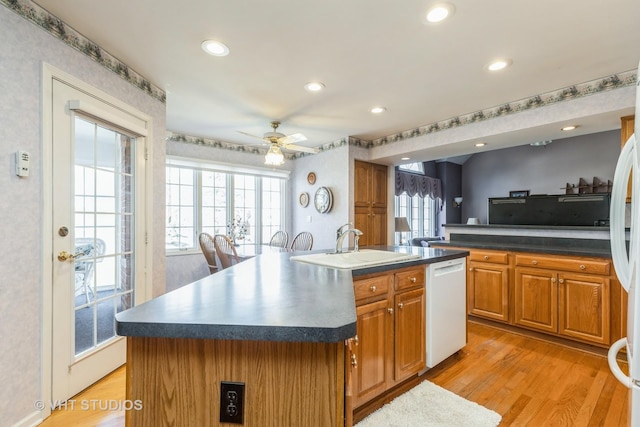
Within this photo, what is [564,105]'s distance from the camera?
270 cm

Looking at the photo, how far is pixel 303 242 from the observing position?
179 inches

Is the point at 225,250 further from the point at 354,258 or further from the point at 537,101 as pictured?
the point at 537,101

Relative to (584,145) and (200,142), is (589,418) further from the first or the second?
(584,145)

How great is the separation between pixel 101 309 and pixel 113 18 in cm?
196

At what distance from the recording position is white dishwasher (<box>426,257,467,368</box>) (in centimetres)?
209

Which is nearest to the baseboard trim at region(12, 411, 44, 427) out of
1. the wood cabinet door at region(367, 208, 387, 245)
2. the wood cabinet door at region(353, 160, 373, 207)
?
the wood cabinet door at region(353, 160, 373, 207)

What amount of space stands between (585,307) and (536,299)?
344 mm

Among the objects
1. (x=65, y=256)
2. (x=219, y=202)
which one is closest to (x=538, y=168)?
(x=219, y=202)

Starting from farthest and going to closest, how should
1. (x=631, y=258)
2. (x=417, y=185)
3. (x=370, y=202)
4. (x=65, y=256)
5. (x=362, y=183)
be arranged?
(x=417, y=185), (x=370, y=202), (x=362, y=183), (x=65, y=256), (x=631, y=258)

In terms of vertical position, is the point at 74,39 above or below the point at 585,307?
above

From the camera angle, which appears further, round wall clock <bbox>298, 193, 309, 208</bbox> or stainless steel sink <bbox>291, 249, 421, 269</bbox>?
round wall clock <bbox>298, 193, 309, 208</bbox>

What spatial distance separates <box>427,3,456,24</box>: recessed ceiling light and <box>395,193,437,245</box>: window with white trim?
18.6 ft

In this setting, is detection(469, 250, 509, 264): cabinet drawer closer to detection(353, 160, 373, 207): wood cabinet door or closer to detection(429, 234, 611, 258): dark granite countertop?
detection(429, 234, 611, 258): dark granite countertop

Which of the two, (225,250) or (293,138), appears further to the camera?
(225,250)
